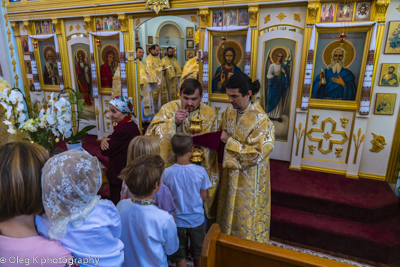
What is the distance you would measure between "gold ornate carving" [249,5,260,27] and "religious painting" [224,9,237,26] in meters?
0.30

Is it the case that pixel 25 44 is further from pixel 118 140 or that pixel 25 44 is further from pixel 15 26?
pixel 118 140

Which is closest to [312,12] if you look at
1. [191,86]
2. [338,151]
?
[338,151]

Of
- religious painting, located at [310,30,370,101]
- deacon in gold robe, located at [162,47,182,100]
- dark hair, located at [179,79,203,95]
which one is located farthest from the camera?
deacon in gold robe, located at [162,47,182,100]

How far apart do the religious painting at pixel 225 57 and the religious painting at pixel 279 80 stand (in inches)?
17.5

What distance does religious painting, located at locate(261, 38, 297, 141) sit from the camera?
14.8 feet

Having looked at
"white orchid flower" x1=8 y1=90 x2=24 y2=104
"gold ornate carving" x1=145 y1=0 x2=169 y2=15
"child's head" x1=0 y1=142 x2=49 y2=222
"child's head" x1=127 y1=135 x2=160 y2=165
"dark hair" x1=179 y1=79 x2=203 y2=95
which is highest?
"gold ornate carving" x1=145 y1=0 x2=169 y2=15

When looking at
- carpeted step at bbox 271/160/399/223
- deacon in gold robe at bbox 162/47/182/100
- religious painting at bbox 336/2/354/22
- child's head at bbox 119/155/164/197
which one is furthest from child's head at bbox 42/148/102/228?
deacon in gold robe at bbox 162/47/182/100

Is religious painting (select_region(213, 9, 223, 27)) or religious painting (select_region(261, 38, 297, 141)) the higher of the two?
religious painting (select_region(213, 9, 223, 27))

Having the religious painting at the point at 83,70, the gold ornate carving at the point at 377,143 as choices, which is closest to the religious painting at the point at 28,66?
the religious painting at the point at 83,70

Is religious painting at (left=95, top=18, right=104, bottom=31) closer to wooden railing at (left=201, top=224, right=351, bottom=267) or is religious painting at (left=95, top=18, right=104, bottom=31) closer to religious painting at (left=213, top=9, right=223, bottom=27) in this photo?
religious painting at (left=213, top=9, right=223, bottom=27)

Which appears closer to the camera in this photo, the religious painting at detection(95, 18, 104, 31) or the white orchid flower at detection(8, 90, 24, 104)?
the white orchid flower at detection(8, 90, 24, 104)

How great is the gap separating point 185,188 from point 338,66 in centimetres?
353

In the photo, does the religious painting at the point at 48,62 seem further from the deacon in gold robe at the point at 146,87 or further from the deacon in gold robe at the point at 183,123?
the deacon in gold robe at the point at 183,123

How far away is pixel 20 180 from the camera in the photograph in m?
1.00
